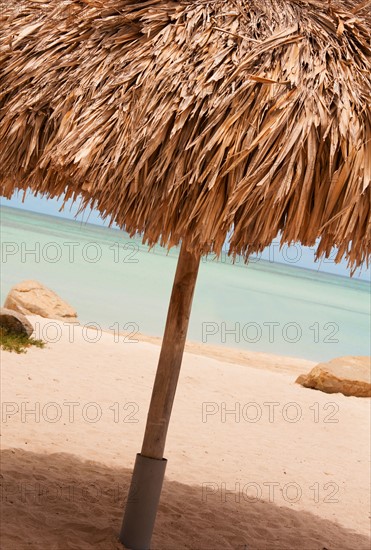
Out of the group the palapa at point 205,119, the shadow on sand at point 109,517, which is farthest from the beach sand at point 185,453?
the palapa at point 205,119

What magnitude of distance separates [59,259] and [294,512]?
27082mm

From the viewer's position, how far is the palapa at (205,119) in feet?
9.80

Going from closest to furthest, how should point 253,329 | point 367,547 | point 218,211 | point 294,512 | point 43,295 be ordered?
1. point 218,211
2. point 367,547
3. point 294,512
4. point 43,295
5. point 253,329

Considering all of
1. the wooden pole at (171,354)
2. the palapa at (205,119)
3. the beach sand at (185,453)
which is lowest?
the beach sand at (185,453)

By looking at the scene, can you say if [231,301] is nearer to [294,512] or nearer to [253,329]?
Answer: [253,329]

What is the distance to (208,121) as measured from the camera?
305cm

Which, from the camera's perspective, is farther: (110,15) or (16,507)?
(16,507)

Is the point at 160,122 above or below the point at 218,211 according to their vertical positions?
above

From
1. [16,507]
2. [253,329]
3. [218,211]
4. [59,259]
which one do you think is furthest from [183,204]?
[59,259]

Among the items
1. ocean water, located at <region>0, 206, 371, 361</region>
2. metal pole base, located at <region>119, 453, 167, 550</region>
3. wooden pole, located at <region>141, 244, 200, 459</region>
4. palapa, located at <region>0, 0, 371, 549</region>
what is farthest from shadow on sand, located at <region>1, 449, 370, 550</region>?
ocean water, located at <region>0, 206, 371, 361</region>

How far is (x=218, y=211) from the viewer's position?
3.00 meters

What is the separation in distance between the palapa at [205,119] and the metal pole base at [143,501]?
4.03 feet

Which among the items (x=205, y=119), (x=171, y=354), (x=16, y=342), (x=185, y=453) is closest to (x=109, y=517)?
(x=171, y=354)

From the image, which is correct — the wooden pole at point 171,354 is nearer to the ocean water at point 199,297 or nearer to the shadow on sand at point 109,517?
the shadow on sand at point 109,517
